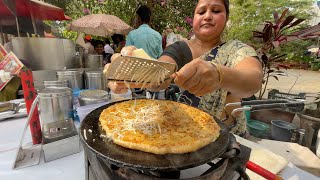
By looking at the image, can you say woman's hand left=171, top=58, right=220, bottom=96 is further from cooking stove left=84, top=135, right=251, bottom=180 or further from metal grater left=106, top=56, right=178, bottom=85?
cooking stove left=84, top=135, right=251, bottom=180

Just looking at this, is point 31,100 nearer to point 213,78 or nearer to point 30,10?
point 213,78

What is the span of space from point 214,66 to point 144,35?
351 centimetres

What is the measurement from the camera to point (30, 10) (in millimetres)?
5973

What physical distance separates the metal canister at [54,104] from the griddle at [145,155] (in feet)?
2.39

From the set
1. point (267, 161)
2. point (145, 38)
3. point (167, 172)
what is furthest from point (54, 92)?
point (145, 38)

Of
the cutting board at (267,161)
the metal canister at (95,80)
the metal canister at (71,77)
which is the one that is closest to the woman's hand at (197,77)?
the cutting board at (267,161)

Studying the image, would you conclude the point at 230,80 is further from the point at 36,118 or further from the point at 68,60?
the point at 68,60

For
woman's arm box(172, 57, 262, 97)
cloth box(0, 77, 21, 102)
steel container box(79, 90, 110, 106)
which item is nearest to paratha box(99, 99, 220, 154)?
woman's arm box(172, 57, 262, 97)

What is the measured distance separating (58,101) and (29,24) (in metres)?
6.45

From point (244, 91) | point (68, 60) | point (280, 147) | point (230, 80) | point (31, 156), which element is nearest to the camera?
point (230, 80)

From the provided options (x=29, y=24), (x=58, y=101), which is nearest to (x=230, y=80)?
(x=58, y=101)

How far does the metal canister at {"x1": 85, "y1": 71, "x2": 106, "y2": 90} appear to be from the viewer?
2758 millimetres

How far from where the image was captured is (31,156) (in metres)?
1.47

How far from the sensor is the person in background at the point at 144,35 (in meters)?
4.49
